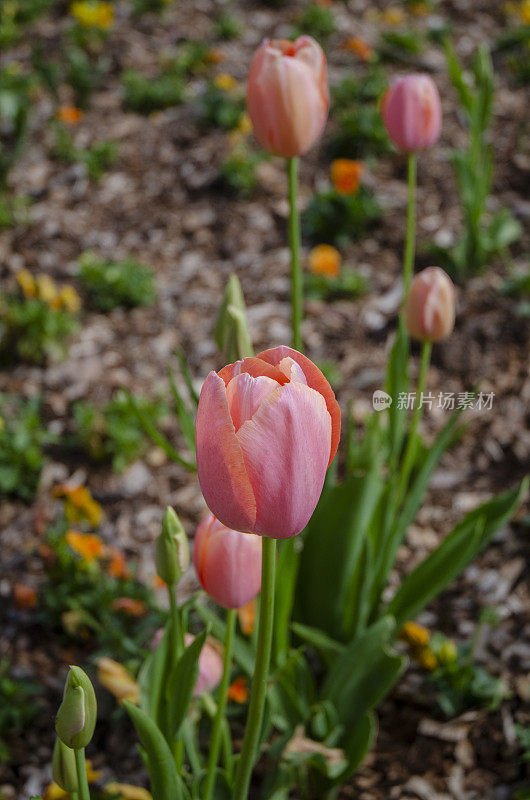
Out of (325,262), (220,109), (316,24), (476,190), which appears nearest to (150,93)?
(220,109)

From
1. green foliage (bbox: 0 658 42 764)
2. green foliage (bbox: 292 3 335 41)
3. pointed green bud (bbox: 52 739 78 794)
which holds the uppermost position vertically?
green foliage (bbox: 292 3 335 41)

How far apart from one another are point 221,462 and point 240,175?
2602mm

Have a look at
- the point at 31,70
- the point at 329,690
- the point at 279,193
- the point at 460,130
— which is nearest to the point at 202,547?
the point at 329,690

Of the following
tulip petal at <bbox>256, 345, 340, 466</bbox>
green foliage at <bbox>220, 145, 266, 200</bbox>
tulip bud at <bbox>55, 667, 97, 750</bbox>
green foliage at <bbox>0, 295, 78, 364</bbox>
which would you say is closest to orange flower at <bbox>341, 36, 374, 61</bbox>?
green foliage at <bbox>220, 145, 266, 200</bbox>

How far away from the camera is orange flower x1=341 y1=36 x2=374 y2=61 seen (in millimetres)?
3785

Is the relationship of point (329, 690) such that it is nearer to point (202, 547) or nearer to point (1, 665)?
point (202, 547)

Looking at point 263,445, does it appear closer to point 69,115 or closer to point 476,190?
point 476,190

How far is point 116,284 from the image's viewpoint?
277cm

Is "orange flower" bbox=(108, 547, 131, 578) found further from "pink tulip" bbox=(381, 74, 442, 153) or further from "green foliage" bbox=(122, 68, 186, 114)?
"green foliage" bbox=(122, 68, 186, 114)

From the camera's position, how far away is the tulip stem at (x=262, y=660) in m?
0.82

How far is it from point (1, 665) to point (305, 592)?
0.71 meters

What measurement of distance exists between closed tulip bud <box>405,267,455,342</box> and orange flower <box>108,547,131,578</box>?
0.92 m

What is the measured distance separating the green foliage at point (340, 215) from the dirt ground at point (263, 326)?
63mm

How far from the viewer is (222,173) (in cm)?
326
